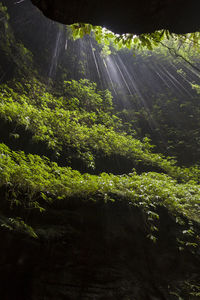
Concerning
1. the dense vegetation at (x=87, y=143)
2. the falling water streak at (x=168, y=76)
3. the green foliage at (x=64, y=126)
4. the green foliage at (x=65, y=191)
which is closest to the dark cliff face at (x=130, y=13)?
the dense vegetation at (x=87, y=143)

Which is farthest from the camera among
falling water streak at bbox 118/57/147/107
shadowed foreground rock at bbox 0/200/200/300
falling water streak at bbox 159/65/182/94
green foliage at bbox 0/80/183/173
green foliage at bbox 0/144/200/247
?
falling water streak at bbox 159/65/182/94

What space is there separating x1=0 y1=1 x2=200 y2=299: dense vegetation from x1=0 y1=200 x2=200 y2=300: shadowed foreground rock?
0.19 meters

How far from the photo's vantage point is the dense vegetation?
11.5 feet

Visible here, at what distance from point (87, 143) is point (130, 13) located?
5.27m

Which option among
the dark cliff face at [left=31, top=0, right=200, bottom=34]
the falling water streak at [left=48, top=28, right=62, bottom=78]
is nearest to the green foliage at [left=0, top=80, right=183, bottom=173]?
the falling water streak at [left=48, top=28, right=62, bottom=78]

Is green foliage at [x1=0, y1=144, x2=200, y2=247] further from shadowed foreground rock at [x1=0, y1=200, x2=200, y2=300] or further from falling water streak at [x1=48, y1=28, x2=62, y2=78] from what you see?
falling water streak at [x1=48, y1=28, x2=62, y2=78]

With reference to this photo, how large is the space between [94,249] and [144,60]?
22047mm

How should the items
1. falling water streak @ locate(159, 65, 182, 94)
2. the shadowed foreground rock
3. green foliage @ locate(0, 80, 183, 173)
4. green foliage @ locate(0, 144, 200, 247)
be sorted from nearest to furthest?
the shadowed foreground rock → green foliage @ locate(0, 144, 200, 247) → green foliage @ locate(0, 80, 183, 173) → falling water streak @ locate(159, 65, 182, 94)

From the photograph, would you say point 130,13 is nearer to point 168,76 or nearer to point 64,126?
point 64,126

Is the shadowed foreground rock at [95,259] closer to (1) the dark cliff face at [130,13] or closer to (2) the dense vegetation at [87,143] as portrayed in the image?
(2) the dense vegetation at [87,143]

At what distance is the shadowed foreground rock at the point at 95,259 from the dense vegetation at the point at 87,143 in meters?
0.19

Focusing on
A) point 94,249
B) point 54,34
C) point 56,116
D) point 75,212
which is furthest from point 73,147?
point 54,34

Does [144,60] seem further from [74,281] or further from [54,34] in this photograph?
[74,281]

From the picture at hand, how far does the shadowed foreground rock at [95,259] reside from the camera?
101 inches
